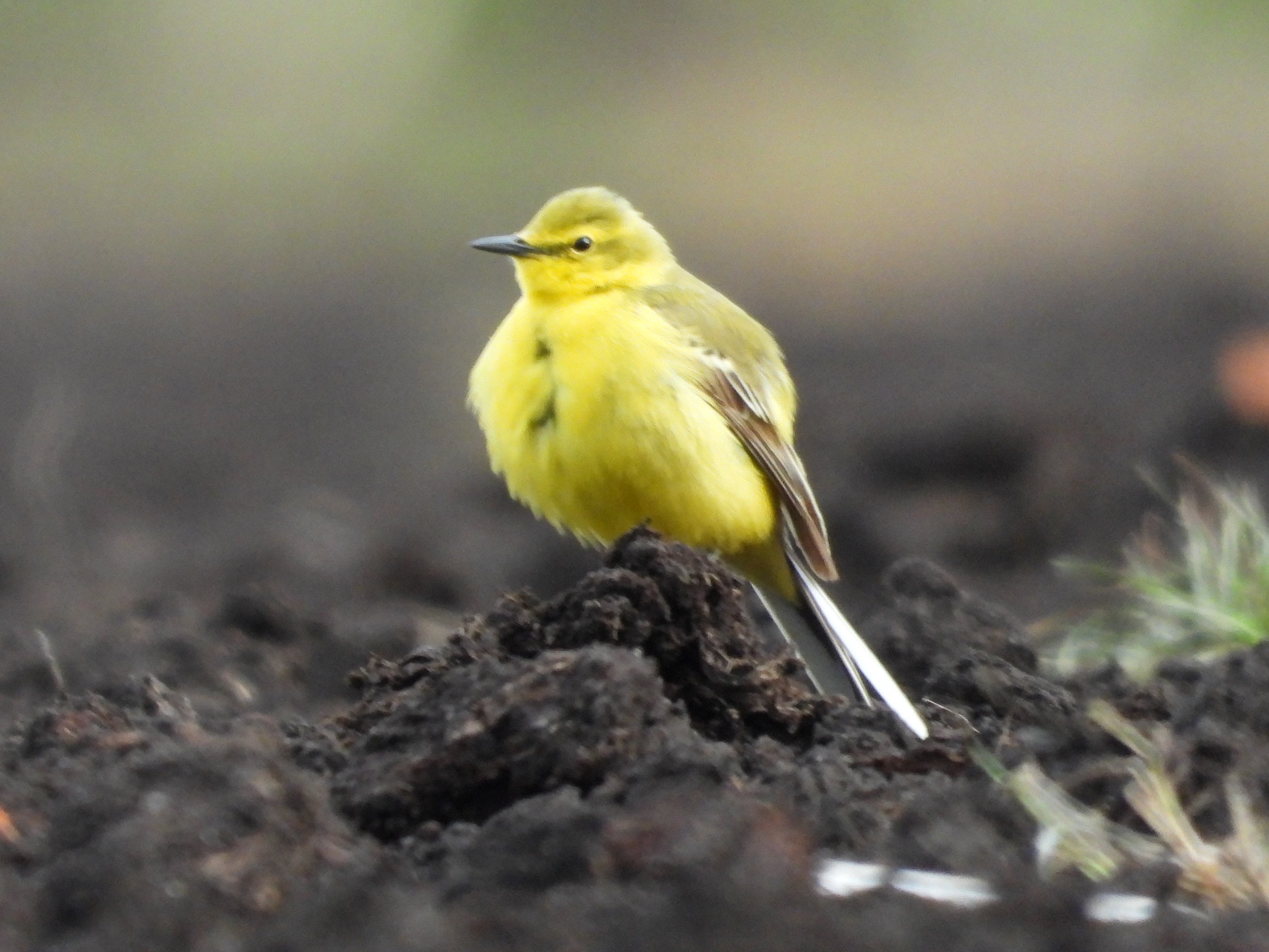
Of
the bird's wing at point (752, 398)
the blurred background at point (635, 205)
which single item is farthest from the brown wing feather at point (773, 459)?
the blurred background at point (635, 205)

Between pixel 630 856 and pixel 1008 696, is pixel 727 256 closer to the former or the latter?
pixel 1008 696

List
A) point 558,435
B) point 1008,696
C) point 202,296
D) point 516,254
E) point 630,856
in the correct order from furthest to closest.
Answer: point 202,296 < point 516,254 < point 558,435 < point 1008,696 < point 630,856

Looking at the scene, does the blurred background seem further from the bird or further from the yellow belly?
the yellow belly

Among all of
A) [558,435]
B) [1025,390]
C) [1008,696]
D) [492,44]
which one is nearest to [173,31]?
[492,44]

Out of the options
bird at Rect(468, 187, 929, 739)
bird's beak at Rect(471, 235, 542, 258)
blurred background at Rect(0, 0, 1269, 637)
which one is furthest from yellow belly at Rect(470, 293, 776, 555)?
blurred background at Rect(0, 0, 1269, 637)

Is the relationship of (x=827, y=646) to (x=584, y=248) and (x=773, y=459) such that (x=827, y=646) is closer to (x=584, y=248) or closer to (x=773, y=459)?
(x=773, y=459)

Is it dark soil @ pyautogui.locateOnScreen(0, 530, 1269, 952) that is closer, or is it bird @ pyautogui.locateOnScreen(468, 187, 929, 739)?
dark soil @ pyautogui.locateOnScreen(0, 530, 1269, 952)

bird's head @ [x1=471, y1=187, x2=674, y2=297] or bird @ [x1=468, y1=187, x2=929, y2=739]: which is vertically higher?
bird's head @ [x1=471, y1=187, x2=674, y2=297]

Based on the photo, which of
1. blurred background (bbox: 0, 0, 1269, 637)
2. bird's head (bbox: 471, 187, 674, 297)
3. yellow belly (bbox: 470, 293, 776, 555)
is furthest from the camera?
blurred background (bbox: 0, 0, 1269, 637)
